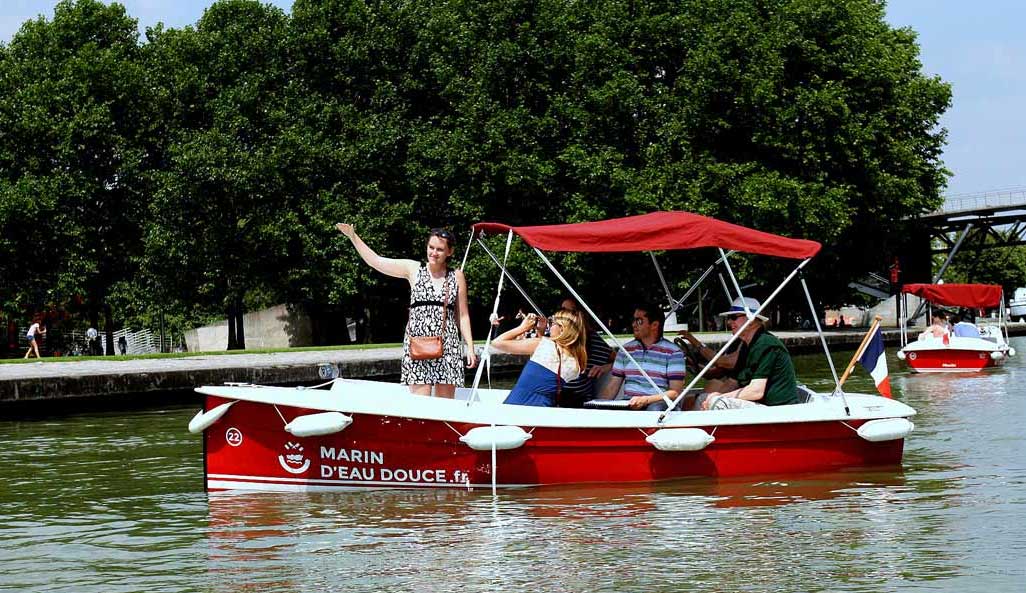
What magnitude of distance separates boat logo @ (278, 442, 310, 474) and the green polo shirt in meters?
4.37

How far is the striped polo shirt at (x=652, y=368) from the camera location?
500 inches

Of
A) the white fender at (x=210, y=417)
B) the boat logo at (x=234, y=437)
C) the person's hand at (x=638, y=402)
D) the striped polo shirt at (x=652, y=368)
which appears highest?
the striped polo shirt at (x=652, y=368)

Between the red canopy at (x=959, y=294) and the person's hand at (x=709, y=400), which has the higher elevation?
the red canopy at (x=959, y=294)

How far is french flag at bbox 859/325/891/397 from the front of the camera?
45.8 feet

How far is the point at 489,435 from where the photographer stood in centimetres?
1178

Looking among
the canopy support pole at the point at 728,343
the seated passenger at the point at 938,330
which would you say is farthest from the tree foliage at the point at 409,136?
the canopy support pole at the point at 728,343

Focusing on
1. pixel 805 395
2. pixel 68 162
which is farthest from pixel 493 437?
pixel 68 162

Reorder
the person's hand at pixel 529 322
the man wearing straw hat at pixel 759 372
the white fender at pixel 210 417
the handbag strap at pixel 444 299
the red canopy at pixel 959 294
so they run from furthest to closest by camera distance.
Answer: the red canopy at pixel 959 294
the person's hand at pixel 529 322
the man wearing straw hat at pixel 759 372
the handbag strap at pixel 444 299
the white fender at pixel 210 417

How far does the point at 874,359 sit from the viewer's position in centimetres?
1404

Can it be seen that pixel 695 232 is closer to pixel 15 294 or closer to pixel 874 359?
pixel 874 359

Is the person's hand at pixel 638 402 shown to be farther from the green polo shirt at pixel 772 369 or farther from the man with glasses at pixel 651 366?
the green polo shirt at pixel 772 369

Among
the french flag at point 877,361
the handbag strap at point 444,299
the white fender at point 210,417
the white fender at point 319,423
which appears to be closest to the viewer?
the white fender at point 319,423

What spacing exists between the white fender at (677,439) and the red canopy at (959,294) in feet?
85.0

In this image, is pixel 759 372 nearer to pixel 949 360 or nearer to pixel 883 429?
pixel 883 429
